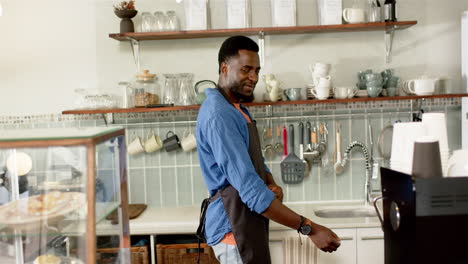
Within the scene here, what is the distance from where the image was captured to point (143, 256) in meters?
2.60

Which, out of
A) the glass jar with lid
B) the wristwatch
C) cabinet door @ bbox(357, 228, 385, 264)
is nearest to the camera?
the wristwatch

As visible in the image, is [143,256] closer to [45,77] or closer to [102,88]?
[102,88]

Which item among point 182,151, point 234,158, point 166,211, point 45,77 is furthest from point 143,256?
point 45,77

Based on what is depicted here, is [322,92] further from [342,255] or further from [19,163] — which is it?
[19,163]

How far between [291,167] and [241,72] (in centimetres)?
124

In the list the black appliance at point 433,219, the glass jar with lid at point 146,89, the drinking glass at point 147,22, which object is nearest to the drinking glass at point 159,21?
the drinking glass at point 147,22

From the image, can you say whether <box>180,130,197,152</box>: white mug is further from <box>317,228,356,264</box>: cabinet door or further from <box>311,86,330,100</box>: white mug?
<box>317,228,356,264</box>: cabinet door

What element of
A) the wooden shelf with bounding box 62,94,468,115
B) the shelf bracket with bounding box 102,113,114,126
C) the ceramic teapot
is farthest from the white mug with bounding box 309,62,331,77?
the shelf bracket with bounding box 102,113,114,126

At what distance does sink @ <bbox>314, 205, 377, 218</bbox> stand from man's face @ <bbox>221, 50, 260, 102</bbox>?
4.09 ft

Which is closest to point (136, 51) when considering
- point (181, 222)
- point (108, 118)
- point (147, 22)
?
point (147, 22)

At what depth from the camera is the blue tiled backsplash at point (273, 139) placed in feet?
10.2

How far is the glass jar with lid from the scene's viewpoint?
294cm

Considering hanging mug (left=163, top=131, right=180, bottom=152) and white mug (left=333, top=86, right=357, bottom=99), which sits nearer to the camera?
white mug (left=333, top=86, right=357, bottom=99)

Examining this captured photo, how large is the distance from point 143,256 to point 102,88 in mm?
1157
